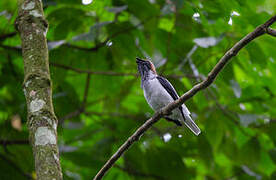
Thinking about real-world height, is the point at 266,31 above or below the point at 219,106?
above

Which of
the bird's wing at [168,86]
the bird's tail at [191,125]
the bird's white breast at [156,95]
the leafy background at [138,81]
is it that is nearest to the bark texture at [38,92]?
the leafy background at [138,81]

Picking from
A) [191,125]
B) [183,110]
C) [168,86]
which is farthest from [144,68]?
[191,125]

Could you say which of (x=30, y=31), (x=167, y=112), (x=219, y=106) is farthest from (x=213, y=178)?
(x=30, y=31)

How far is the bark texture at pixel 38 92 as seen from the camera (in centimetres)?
225

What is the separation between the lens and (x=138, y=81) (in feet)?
17.7

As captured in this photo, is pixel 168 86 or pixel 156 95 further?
pixel 168 86

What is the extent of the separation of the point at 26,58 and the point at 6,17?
5.70 feet

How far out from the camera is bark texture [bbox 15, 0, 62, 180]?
2.25 metres

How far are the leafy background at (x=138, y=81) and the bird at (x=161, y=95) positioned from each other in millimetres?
101

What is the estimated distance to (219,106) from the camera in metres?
4.61

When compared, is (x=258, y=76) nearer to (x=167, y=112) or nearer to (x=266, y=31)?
(x=167, y=112)

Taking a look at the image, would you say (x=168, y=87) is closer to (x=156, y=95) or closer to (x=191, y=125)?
(x=156, y=95)

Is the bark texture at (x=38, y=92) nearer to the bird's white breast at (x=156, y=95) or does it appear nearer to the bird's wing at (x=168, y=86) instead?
the bird's white breast at (x=156, y=95)

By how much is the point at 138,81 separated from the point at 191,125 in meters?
1.27
